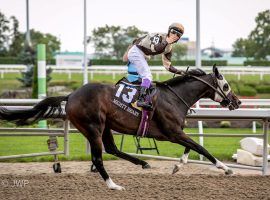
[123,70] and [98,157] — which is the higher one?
[123,70]

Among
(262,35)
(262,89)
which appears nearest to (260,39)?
(262,35)

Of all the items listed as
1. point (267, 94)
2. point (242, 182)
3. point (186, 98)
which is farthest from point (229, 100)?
point (267, 94)

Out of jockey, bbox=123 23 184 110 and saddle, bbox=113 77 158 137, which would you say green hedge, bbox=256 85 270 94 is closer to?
jockey, bbox=123 23 184 110

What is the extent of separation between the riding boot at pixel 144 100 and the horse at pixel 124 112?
0.18 meters

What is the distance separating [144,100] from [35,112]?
1.40m

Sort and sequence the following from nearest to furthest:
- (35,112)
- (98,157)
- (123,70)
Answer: (98,157) < (35,112) < (123,70)

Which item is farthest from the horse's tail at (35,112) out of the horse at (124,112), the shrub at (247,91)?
the shrub at (247,91)

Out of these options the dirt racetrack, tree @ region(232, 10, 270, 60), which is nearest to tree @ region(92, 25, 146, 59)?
tree @ region(232, 10, 270, 60)

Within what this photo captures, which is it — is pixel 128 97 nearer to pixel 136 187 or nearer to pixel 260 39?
pixel 136 187

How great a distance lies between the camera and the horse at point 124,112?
25.2ft

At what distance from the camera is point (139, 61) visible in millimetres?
8039

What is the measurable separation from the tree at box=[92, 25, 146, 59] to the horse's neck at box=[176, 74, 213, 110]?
29.1 m

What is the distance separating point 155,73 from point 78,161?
16312 millimetres

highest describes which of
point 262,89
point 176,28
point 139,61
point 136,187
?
point 176,28
